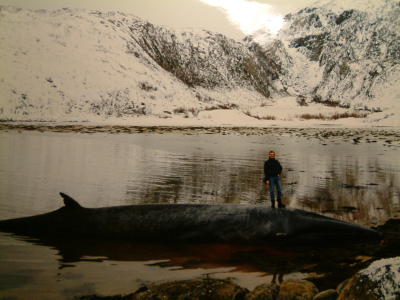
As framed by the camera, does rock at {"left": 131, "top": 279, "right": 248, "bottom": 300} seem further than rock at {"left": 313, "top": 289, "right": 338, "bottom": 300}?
Yes

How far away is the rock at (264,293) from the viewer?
17.5 feet

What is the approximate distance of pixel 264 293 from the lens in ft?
17.7

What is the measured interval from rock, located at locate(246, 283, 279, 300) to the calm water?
0.75m

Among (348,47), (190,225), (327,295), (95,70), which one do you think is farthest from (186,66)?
(327,295)

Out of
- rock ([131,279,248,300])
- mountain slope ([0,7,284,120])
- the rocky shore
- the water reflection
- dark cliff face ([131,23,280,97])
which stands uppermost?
dark cliff face ([131,23,280,97])

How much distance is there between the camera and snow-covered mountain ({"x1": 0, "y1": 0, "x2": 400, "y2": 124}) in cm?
7338

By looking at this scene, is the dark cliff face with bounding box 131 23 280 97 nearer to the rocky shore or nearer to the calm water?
the rocky shore

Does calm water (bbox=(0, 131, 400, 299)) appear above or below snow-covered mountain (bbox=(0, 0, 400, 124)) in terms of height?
below

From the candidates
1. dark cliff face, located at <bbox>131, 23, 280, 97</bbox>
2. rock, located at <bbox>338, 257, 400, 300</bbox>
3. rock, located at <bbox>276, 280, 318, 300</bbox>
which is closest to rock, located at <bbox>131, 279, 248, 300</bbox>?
rock, located at <bbox>276, 280, 318, 300</bbox>

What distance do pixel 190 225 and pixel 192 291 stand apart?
2852mm

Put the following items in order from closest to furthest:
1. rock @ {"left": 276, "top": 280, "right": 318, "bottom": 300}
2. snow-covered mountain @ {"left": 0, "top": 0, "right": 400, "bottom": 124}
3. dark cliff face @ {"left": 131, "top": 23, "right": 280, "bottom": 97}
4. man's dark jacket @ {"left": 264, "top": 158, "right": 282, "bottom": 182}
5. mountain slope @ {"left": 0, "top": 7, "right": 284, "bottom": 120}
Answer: rock @ {"left": 276, "top": 280, "right": 318, "bottom": 300} < man's dark jacket @ {"left": 264, "top": 158, "right": 282, "bottom": 182} < mountain slope @ {"left": 0, "top": 7, "right": 284, "bottom": 120} < snow-covered mountain @ {"left": 0, "top": 0, "right": 400, "bottom": 124} < dark cliff face @ {"left": 131, "top": 23, "right": 280, "bottom": 97}

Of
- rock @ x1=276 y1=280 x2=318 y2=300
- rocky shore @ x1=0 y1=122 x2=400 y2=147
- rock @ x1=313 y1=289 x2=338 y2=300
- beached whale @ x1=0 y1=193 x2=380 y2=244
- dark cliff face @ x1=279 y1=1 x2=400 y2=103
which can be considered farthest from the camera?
dark cliff face @ x1=279 y1=1 x2=400 y2=103

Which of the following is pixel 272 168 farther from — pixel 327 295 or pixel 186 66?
pixel 186 66

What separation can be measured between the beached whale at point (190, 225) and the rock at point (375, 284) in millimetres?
2833
